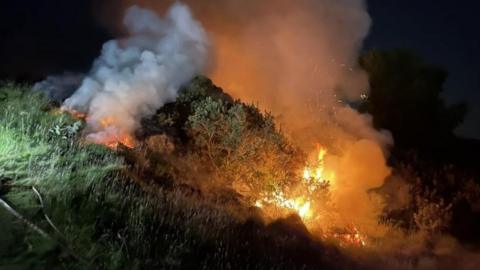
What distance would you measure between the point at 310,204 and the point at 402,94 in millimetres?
12095

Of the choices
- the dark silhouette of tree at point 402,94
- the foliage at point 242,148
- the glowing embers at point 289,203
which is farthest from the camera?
the dark silhouette of tree at point 402,94

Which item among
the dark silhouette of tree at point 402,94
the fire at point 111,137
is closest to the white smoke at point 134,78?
the fire at point 111,137

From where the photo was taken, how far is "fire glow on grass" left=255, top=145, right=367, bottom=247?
13109 millimetres

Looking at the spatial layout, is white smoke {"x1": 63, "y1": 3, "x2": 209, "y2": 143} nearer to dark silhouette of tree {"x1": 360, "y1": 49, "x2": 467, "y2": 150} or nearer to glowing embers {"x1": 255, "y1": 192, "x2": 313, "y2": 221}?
glowing embers {"x1": 255, "y1": 192, "x2": 313, "y2": 221}

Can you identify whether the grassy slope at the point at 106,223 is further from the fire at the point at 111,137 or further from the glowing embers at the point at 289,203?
the glowing embers at the point at 289,203

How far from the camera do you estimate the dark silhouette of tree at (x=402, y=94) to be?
78.5ft

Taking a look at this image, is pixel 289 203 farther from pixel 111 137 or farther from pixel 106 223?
pixel 106 223

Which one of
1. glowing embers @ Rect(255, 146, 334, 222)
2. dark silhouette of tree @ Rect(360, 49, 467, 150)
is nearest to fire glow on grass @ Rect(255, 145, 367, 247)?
glowing embers @ Rect(255, 146, 334, 222)

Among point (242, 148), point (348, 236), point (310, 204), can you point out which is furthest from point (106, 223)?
point (348, 236)

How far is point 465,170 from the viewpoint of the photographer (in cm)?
2202

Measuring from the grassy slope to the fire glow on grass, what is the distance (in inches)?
69.6

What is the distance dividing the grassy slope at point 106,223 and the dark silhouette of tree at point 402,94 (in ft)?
45.3

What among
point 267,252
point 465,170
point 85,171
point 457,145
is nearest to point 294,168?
point 267,252

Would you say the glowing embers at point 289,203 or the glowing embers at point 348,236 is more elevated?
the glowing embers at point 289,203
